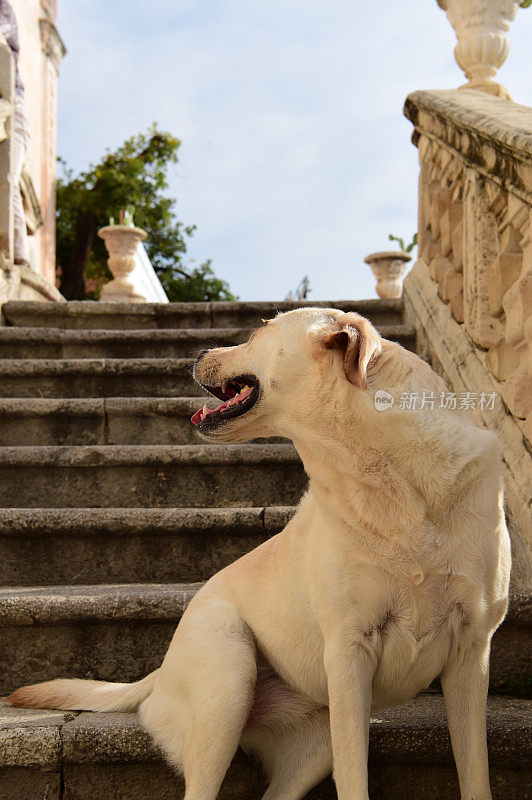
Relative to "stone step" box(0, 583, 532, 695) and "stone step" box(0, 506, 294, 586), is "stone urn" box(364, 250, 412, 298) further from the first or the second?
"stone step" box(0, 583, 532, 695)

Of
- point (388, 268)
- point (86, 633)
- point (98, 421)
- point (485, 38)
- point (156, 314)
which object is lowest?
point (86, 633)

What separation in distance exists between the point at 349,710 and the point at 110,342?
10.7ft

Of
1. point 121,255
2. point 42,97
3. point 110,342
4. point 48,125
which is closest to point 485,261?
point 110,342

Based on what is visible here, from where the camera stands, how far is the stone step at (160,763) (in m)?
1.84

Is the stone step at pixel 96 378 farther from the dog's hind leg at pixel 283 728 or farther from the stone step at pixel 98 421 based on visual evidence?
the dog's hind leg at pixel 283 728

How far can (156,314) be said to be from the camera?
4.99 meters

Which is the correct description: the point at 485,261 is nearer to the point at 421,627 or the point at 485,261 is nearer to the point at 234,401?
the point at 234,401

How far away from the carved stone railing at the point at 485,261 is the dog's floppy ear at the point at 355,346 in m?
0.88

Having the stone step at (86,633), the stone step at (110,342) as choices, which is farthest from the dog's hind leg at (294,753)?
the stone step at (110,342)

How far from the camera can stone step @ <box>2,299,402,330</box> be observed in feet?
15.5

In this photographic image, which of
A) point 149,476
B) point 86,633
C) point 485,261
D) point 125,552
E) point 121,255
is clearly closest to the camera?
point 86,633

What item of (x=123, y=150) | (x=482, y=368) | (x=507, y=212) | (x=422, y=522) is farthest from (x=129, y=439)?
(x=123, y=150)

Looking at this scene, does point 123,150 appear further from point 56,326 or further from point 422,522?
point 422,522

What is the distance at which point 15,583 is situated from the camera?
2754 mm
